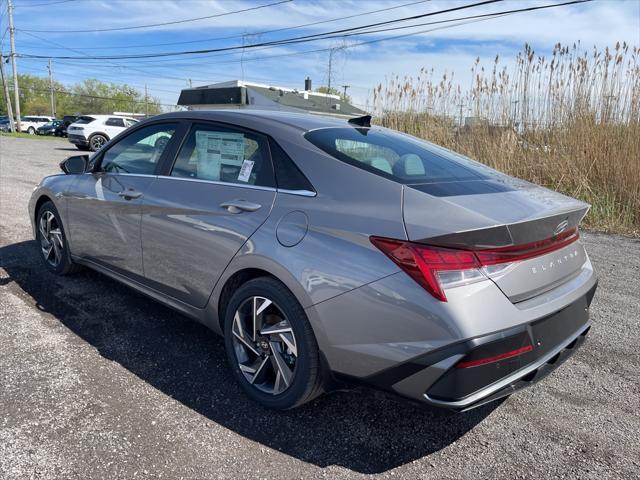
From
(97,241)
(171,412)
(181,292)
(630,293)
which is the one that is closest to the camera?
(171,412)

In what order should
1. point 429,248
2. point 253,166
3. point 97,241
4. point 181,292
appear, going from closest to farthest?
1. point 429,248
2. point 253,166
3. point 181,292
4. point 97,241

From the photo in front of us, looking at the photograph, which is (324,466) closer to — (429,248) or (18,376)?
(429,248)

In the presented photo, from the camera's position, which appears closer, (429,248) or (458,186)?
(429,248)

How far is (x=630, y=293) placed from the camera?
438 cm

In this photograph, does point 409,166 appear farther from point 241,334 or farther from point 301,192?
point 241,334

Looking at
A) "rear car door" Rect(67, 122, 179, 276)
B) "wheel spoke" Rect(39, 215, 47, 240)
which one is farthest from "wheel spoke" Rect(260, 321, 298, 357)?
"wheel spoke" Rect(39, 215, 47, 240)

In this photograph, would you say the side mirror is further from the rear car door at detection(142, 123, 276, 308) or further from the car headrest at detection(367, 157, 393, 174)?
the car headrest at detection(367, 157, 393, 174)

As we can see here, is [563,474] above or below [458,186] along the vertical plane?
below

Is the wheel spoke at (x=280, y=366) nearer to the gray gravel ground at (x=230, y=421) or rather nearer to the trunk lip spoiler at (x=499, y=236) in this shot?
the gray gravel ground at (x=230, y=421)

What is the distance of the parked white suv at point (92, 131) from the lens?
21.3m

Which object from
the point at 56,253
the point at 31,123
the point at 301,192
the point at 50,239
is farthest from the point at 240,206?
the point at 31,123

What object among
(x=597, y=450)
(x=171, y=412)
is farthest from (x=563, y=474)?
(x=171, y=412)

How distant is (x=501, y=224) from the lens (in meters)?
2.03

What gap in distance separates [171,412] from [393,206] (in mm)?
1584
